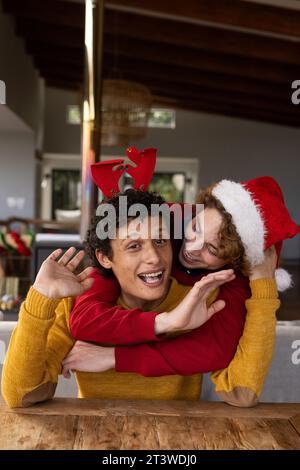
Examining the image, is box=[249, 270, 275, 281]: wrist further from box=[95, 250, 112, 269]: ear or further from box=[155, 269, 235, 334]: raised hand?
box=[95, 250, 112, 269]: ear

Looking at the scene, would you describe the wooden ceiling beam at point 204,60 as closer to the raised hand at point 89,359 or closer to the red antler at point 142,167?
the red antler at point 142,167

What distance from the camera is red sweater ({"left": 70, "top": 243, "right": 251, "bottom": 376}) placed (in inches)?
47.4

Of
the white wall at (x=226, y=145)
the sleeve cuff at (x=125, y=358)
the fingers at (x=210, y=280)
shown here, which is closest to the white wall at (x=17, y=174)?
the white wall at (x=226, y=145)

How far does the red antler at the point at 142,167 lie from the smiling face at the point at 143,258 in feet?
0.48

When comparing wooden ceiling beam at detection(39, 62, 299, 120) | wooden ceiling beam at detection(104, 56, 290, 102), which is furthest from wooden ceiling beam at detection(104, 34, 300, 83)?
wooden ceiling beam at detection(39, 62, 299, 120)

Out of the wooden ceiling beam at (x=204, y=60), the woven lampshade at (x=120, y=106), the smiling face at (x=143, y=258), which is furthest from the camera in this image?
the wooden ceiling beam at (x=204, y=60)

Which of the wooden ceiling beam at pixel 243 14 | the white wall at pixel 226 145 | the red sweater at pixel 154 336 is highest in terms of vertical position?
the wooden ceiling beam at pixel 243 14

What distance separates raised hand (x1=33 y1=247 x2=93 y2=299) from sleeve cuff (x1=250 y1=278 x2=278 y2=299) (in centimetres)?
38

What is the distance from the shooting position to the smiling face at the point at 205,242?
1.29 meters

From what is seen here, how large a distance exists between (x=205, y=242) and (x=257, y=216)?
15cm

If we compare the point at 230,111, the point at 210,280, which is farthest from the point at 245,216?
the point at 230,111

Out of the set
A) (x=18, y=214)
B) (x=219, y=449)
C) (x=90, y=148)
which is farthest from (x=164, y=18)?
(x=219, y=449)

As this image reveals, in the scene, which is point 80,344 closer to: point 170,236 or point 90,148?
point 170,236

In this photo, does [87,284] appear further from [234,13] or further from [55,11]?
[55,11]
